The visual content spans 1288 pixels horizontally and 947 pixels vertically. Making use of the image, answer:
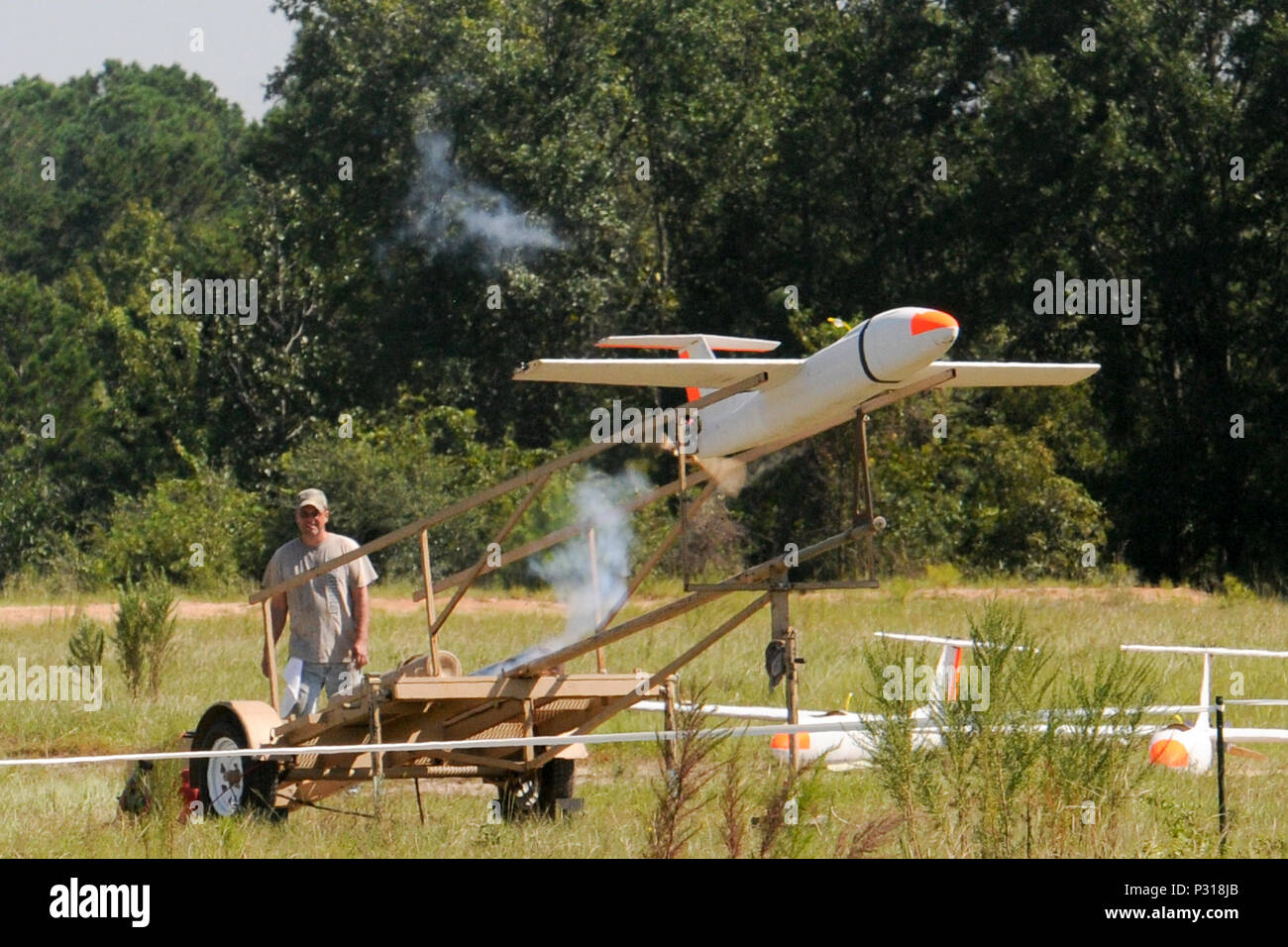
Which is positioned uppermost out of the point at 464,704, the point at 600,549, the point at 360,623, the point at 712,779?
the point at 600,549

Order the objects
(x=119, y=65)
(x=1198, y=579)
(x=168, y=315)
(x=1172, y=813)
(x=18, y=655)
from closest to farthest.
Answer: (x=1172, y=813) < (x=18, y=655) < (x=1198, y=579) < (x=168, y=315) < (x=119, y=65)

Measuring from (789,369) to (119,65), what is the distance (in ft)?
297

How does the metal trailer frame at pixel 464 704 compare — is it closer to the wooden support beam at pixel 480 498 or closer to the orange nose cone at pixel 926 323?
the wooden support beam at pixel 480 498

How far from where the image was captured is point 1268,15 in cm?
3039

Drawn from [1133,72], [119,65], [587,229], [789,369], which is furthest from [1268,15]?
[119,65]

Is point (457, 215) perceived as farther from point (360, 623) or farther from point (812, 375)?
point (812, 375)

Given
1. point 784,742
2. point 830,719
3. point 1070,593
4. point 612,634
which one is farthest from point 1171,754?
point 1070,593

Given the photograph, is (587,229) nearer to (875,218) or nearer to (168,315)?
(875,218)

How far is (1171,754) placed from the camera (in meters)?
11.0

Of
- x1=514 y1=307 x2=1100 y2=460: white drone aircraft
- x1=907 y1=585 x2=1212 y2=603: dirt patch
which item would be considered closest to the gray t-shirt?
x1=514 y1=307 x2=1100 y2=460: white drone aircraft

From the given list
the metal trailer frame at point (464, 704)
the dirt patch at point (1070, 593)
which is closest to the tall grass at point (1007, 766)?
the metal trailer frame at point (464, 704)

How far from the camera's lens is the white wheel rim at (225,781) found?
29.3ft

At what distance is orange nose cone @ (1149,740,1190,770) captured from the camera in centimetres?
1087

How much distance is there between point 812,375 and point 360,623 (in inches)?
105
